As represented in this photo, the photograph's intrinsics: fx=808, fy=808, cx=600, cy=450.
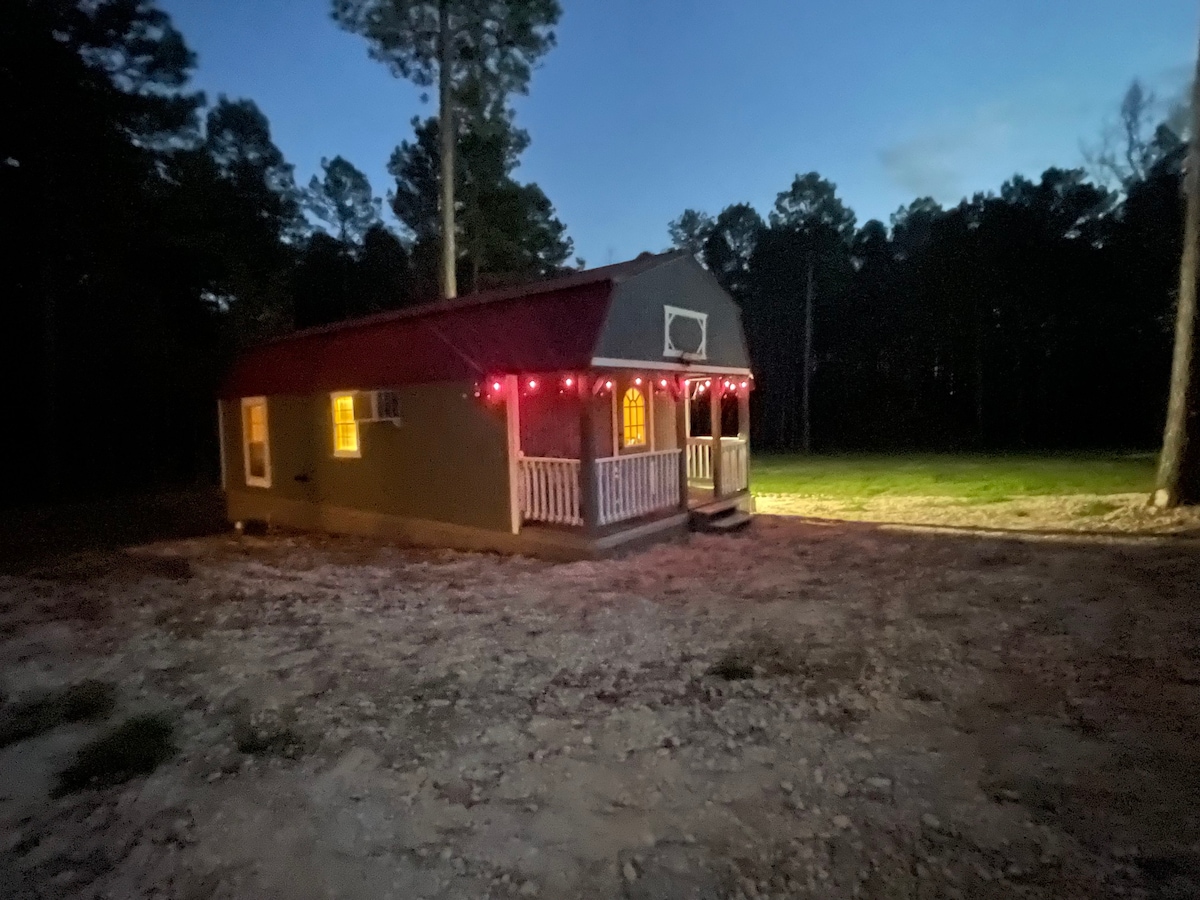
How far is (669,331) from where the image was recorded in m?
11.5

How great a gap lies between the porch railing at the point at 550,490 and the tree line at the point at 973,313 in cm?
2097

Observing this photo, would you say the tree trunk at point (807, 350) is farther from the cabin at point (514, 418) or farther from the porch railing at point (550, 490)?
the porch railing at point (550, 490)

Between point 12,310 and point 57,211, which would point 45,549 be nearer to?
point 57,211

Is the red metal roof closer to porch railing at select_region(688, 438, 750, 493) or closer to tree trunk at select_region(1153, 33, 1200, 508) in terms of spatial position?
porch railing at select_region(688, 438, 750, 493)

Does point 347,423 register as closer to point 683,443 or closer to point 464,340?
point 464,340

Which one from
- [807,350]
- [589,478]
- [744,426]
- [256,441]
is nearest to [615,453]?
[589,478]

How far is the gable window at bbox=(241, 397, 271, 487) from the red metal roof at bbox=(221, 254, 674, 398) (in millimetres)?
680

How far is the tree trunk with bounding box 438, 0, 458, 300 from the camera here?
57.3 feet

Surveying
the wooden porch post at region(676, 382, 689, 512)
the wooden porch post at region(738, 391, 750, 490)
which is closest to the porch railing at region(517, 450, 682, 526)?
the wooden porch post at region(676, 382, 689, 512)

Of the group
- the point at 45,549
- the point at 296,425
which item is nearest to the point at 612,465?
the point at 296,425

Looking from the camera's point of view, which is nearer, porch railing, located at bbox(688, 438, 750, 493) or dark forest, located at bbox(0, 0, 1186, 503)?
porch railing, located at bbox(688, 438, 750, 493)

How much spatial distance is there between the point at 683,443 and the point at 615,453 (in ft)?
3.43

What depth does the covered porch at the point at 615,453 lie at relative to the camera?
33.6ft

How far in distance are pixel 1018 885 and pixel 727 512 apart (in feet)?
31.2
